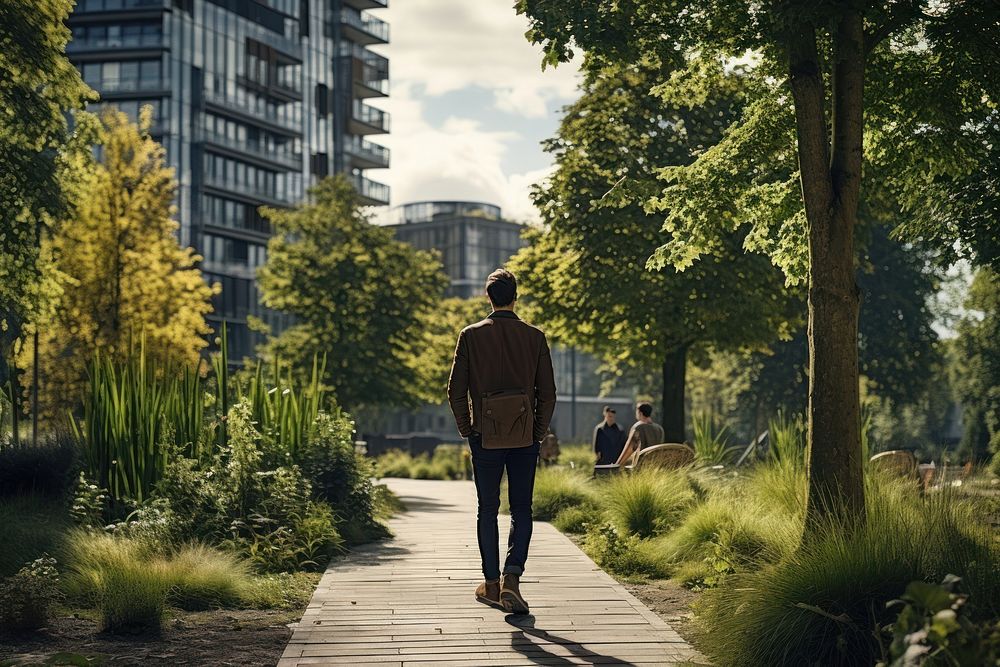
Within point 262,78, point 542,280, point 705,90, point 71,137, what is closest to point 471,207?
point 262,78

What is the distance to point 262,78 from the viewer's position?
2906 inches

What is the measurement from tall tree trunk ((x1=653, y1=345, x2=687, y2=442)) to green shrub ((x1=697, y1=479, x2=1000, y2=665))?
56.5 feet

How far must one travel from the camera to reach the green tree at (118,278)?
93.4 feet

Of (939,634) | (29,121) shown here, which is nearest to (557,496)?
(29,121)

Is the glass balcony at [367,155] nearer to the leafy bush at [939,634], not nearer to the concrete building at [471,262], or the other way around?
the concrete building at [471,262]

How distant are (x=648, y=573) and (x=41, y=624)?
4877 mm

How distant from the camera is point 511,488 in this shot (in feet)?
25.0

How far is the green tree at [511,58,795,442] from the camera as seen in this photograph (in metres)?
22.6

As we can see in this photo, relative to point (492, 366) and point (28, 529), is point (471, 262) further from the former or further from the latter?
point (492, 366)

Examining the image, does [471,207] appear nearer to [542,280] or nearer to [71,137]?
[542,280]

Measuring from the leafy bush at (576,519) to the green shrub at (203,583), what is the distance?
4842mm

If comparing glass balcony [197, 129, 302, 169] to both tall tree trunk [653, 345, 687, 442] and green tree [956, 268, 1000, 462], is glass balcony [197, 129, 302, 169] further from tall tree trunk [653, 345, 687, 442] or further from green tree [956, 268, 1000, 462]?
tall tree trunk [653, 345, 687, 442]

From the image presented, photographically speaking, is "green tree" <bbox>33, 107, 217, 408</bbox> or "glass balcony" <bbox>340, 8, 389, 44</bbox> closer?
"green tree" <bbox>33, 107, 217, 408</bbox>

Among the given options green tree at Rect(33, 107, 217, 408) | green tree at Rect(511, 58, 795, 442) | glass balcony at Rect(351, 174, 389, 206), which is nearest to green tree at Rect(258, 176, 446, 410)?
green tree at Rect(33, 107, 217, 408)
